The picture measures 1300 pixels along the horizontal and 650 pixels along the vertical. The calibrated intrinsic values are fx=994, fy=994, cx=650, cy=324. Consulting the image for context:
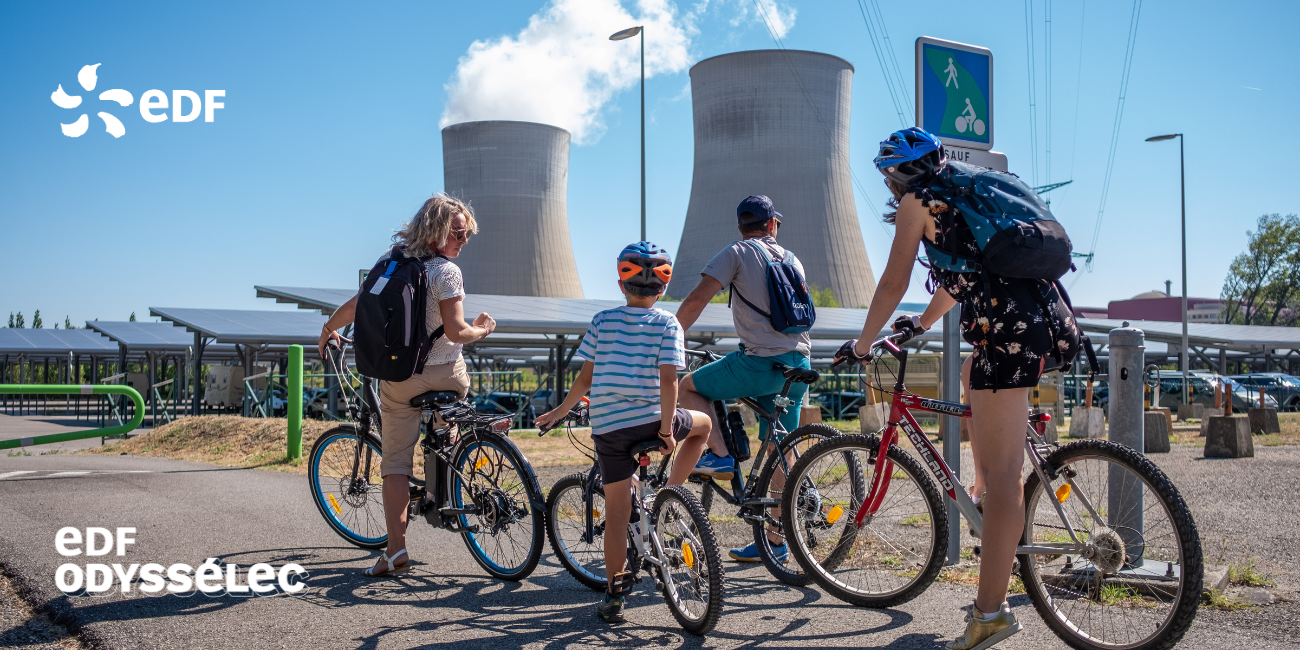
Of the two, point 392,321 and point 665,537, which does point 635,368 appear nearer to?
point 665,537

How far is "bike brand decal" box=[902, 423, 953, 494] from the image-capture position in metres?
2.92

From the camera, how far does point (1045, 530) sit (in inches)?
108

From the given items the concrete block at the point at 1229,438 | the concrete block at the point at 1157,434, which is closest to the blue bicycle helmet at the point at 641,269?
the concrete block at the point at 1229,438

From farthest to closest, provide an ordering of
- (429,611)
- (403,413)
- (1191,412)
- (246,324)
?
(246,324) → (1191,412) → (403,413) → (429,611)

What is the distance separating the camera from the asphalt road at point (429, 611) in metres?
2.78

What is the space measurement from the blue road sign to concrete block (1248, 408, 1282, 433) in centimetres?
1103

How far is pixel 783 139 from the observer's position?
104ft

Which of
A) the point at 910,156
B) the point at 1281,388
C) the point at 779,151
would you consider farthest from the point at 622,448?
the point at 779,151

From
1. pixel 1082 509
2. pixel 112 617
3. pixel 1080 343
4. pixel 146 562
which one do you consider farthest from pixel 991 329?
pixel 146 562

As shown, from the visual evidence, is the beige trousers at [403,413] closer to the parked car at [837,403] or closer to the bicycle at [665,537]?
the bicycle at [665,537]

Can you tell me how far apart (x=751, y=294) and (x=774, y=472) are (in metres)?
0.65

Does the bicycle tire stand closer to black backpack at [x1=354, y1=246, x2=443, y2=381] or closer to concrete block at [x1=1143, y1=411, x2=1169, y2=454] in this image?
black backpack at [x1=354, y1=246, x2=443, y2=381]

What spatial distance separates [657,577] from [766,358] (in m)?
0.95

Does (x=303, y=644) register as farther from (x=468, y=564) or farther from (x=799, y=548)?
(x=799, y=548)
